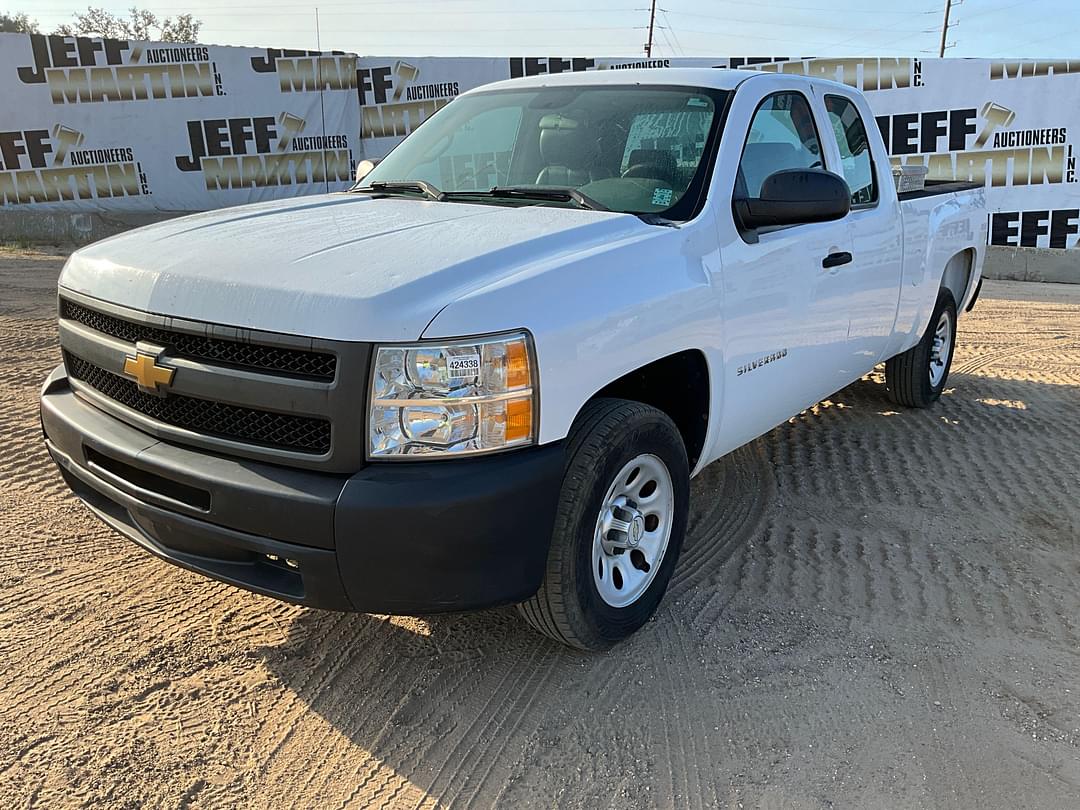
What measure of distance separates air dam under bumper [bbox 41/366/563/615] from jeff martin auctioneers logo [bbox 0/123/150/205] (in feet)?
47.2

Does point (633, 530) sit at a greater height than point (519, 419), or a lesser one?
lesser

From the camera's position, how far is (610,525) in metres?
2.99

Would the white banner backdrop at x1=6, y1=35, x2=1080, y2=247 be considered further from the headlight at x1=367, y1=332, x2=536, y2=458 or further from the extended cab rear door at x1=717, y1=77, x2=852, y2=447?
the headlight at x1=367, y1=332, x2=536, y2=458

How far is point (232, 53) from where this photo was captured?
15156 mm

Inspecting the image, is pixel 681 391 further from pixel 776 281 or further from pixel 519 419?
pixel 519 419

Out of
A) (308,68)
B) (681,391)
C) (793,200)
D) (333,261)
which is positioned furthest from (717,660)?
(308,68)

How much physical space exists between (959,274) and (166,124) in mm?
13434

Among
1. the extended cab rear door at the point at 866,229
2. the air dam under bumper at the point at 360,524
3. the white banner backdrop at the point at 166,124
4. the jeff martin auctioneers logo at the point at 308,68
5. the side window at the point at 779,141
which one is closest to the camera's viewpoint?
the air dam under bumper at the point at 360,524

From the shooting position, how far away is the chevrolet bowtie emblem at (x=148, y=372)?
2617 mm

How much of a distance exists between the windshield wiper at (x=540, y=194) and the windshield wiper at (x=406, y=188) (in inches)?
2.0

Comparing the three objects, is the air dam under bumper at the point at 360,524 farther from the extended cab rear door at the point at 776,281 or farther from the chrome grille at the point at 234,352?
the extended cab rear door at the point at 776,281

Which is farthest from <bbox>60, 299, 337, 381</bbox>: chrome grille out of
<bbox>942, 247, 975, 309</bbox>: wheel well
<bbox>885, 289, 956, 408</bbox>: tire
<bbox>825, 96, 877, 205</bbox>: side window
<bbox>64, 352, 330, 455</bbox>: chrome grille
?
<bbox>942, 247, 975, 309</bbox>: wheel well

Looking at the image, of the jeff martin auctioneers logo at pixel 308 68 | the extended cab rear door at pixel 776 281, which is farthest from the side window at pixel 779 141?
the jeff martin auctioneers logo at pixel 308 68

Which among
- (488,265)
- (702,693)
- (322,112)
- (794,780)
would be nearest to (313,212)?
(488,265)
